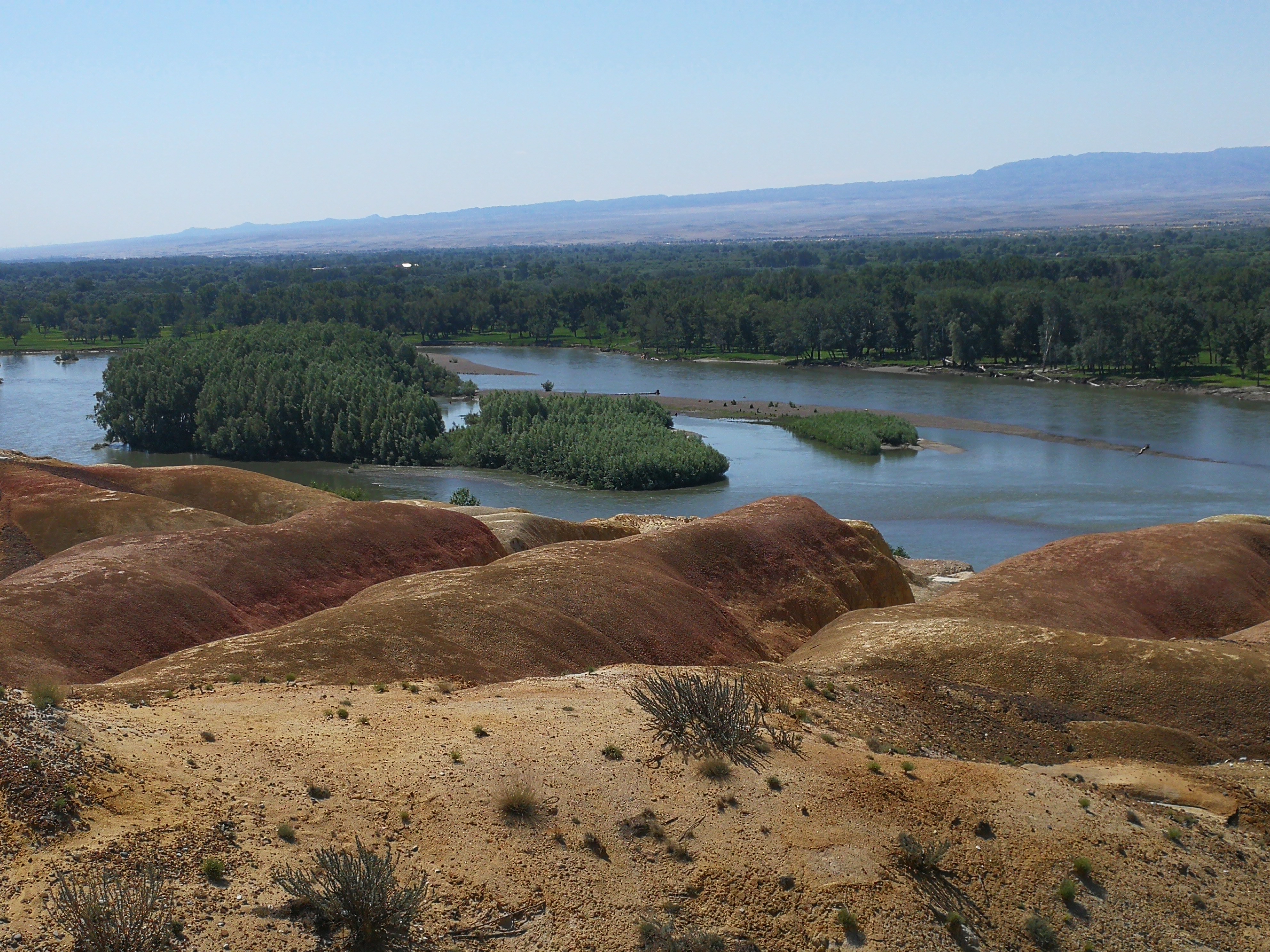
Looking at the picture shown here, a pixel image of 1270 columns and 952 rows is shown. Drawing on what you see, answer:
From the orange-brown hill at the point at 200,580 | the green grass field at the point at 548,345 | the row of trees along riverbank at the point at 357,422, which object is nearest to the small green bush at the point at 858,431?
the row of trees along riverbank at the point at 357,422

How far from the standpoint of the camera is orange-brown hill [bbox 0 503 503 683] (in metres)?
23.6

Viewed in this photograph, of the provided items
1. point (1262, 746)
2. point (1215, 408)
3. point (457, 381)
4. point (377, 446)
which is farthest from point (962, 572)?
point (457, 381)

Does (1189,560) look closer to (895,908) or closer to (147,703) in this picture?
(895,908)

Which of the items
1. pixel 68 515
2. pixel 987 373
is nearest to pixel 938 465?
pixel 987 373

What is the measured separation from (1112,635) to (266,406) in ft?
226

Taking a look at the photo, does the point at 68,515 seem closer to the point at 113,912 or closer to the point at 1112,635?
the point at 113,912

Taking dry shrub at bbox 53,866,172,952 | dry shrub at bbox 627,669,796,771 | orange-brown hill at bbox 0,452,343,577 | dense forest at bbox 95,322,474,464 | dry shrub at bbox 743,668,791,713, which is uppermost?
dry shrub at bbox 53,866,172,952

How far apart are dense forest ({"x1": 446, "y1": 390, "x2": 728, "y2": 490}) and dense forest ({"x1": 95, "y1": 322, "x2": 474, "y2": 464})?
14.5 ft

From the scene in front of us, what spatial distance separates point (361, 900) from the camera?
11.1m

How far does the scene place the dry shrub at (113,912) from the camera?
33.1 ft

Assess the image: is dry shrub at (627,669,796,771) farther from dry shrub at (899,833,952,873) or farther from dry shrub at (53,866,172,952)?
dry shrub at (53,866,172,952)

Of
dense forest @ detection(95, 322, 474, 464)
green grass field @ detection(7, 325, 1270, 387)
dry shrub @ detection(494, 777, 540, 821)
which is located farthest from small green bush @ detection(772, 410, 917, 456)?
dry shrub @ detection(494, 777, 540, 821)

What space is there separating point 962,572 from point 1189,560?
44.3 ft

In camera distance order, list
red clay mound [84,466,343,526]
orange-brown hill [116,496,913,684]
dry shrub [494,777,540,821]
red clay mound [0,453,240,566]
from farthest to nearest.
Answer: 1. red clay mound [84,466,343,526]
2. red clay mound [0,453,240,566]
3. orange-brown hill [116,496,913,684]
4. dry shrub [494,777,540,821]
